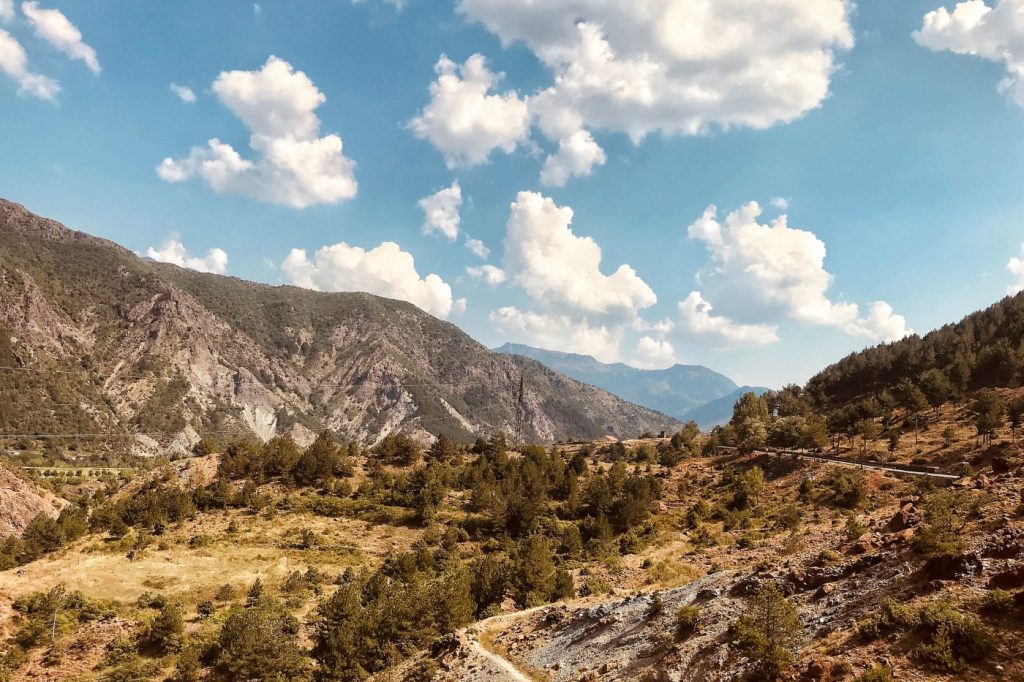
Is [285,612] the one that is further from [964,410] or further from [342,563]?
[964,410]

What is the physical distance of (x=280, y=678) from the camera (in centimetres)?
2997

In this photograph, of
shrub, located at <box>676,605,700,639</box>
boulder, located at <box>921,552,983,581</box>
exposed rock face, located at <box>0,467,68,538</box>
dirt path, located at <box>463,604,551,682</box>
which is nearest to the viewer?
boulder, located at <box>921,552,983,581</box>

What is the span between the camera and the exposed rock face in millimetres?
95550

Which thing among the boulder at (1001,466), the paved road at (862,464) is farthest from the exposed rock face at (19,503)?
the boulder at (1001,466)

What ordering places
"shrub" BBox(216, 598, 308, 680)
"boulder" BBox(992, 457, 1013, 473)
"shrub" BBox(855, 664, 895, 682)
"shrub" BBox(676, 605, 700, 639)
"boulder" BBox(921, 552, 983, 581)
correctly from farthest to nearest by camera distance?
"boulder" BBox(992, 457, 1013, 473)
"shrub" BBox(216, 598, 308, 680)
"shrub" BBox(676, 605, 700, 639)
"boulder" BBox(921, 552, 983, 581)
"shrub" BBox(855, 664, 895, 682)

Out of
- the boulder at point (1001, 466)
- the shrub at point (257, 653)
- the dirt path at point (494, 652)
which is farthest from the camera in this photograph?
the boulder at point (1001, 466)

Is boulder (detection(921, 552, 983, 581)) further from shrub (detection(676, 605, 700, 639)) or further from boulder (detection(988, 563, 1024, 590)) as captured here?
shrub (detection(676, 605, 700, 639))

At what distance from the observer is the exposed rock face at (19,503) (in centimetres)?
9555

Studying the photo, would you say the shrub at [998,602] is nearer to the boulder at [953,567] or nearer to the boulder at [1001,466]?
the boulder at [953,567]

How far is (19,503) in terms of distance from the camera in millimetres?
101062

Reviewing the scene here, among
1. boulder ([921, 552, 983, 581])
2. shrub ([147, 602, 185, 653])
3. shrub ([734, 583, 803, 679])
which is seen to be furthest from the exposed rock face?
boulder ([921, 552, 983, 581])

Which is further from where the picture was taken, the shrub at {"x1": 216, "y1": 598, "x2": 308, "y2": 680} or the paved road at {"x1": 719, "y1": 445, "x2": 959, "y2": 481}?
the paved road at {"x1": 719, "y1": 445, "x2": 959, "y2": 481}

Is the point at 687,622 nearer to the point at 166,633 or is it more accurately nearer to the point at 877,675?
the point at 877,675

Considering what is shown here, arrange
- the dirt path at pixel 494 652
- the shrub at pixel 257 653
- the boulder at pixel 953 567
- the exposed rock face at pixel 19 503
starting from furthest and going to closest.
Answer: the exposed rock face at pixel 19 503
the shrub at pixel 257 653
the dirt path at pixel 494 652
the boulder at pixel 953 567
